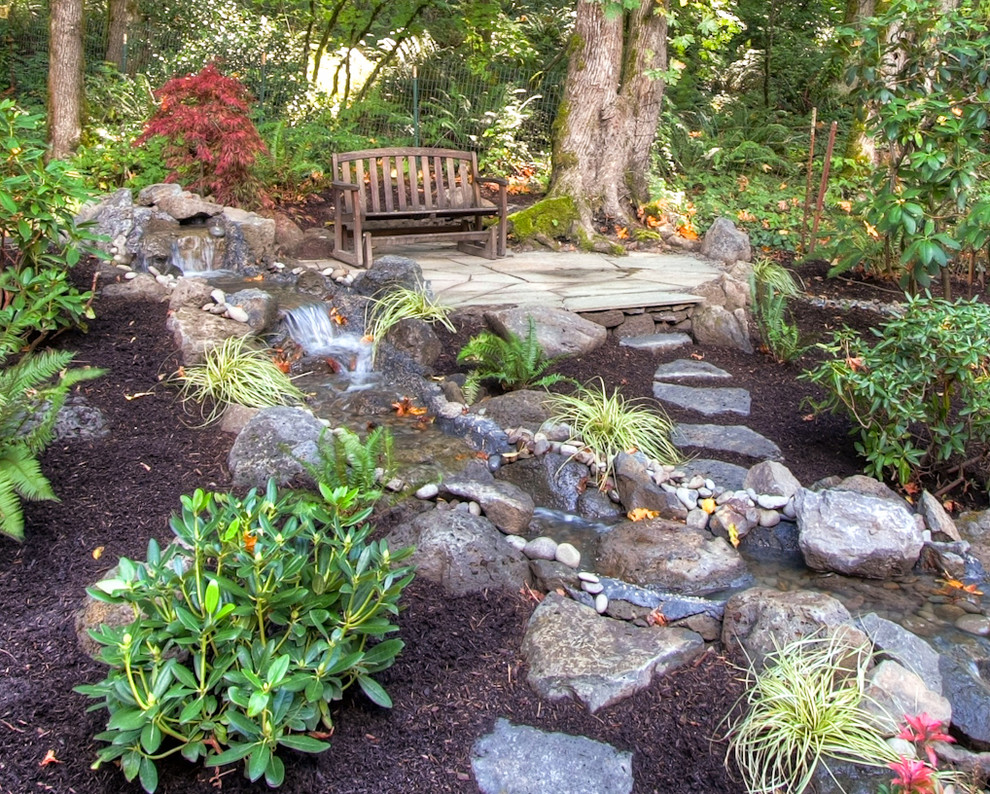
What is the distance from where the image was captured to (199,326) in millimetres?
5148

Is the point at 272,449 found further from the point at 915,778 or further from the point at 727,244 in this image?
the point at 727,244

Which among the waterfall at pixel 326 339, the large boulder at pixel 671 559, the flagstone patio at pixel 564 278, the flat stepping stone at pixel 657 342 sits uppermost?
the flagstone patio at pixel 564 278

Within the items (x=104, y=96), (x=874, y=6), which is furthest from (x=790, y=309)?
(x=104, y=96)

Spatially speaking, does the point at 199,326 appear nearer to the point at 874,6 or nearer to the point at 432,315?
the point at 432,315

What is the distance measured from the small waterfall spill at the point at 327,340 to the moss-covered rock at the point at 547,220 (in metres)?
3.17

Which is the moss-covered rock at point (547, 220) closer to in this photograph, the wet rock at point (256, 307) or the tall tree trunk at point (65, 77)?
the wet rock at point (256, 307)

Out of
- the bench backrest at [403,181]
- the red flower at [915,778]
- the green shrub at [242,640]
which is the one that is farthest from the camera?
the bench backrest at [403,181]

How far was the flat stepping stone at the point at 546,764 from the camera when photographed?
243 centimetres

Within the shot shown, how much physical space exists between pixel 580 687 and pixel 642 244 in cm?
677

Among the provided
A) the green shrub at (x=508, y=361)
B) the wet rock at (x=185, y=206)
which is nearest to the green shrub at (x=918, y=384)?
the green shrub at (x=508, y=361)

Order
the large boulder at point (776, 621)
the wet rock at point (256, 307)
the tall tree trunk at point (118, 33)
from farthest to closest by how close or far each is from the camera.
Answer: the tall tree trunk at point (118, 33) → the wet rock at point (256, 307) → the large boulder at point (776, 621)

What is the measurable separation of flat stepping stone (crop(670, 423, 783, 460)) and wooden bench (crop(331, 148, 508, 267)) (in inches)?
132

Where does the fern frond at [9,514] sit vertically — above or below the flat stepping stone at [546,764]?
above

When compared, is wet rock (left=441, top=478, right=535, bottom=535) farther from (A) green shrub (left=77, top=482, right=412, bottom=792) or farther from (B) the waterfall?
(B) the waterfall
